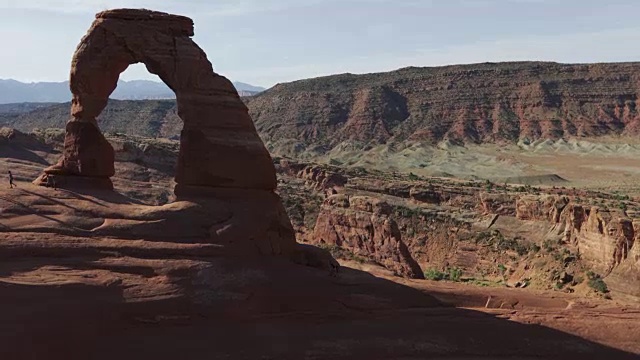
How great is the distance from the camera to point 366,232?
35.9m

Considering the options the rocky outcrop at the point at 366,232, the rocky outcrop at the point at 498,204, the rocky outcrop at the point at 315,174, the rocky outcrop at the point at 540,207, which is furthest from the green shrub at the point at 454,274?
the rocky outcrop at the point at 315,174

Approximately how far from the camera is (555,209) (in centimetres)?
4406

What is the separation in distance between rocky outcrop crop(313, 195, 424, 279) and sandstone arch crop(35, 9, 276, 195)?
1364 centimetres

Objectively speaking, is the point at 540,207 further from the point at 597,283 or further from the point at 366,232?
the point at 366,232

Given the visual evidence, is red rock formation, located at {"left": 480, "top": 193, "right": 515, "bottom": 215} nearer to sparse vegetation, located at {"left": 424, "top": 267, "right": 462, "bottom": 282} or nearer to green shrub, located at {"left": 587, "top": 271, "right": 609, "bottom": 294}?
sparse vegetation, located at {"left": 424, "top": 267, "right": 462, "bottom": 282}

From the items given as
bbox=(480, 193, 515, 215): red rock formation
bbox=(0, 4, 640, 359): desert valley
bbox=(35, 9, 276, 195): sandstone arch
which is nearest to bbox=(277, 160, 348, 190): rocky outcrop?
bbox=(480, 193, 515, 215): red rock formation

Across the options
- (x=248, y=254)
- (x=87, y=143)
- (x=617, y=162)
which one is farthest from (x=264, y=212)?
(x=617, y=162)

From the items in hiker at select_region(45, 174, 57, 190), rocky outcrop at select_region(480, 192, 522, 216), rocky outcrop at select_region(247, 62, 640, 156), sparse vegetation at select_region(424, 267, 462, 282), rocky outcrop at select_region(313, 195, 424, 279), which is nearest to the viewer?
hiker at select_region(45, 174, 57, 190)

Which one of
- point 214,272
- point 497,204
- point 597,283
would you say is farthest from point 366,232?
point 214,272

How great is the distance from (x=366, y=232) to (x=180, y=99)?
17.9 m

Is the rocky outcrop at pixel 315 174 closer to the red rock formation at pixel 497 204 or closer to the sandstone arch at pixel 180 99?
the red rock formation at pixel 497 204

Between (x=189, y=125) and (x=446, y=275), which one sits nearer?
(x=189, y=125)

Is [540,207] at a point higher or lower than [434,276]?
higher

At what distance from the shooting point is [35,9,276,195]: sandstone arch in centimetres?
2006
